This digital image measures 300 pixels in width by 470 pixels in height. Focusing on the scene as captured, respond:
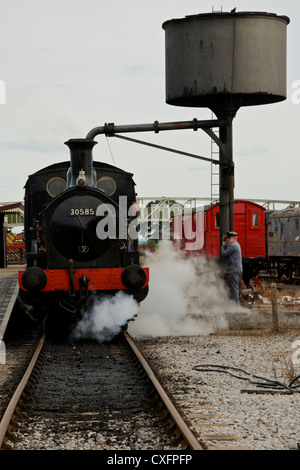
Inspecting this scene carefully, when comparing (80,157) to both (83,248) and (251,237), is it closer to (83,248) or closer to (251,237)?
(83,248)

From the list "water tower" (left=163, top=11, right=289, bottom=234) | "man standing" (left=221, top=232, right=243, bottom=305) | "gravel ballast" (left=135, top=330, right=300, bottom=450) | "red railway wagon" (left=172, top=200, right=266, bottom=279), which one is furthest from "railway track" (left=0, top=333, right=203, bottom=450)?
"red railway wagon" (left=172, top=200, right=266, bottom=279)

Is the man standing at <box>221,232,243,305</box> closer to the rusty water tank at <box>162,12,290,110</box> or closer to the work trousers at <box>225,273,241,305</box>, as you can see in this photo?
the work trousers at <box>225,273,241,305</box>

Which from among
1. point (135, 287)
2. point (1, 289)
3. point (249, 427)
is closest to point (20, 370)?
point (135, 287)

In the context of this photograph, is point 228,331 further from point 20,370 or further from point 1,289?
point 1,289

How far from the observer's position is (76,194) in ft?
39.4

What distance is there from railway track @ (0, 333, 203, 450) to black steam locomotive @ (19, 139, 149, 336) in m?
1.61

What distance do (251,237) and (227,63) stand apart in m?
12.2

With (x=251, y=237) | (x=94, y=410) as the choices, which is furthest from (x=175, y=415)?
(x=251, y=237)

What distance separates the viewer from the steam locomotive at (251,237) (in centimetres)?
2766

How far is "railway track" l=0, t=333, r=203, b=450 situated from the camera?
20.4 ft

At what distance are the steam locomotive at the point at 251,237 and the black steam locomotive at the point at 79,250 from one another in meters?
13.7

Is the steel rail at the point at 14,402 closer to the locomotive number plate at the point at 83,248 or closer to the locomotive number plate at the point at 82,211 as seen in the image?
the locomotive number plate at the point at 83,248

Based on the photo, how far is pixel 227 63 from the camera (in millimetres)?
17125
